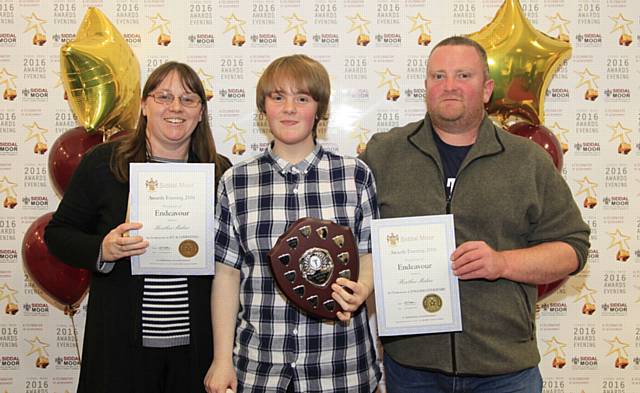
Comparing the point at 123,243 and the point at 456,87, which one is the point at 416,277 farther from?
the point at 123,243

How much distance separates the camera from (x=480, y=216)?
1.88 m

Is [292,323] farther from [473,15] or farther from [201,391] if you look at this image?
[473,15]

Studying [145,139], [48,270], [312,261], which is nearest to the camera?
[312,261]

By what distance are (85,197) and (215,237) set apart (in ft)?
1.57

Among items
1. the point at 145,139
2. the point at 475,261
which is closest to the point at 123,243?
the point at 145,139

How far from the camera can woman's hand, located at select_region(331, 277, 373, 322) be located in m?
1.66

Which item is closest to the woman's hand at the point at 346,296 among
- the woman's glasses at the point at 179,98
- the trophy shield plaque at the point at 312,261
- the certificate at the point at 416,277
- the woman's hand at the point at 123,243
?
the trophy shield plaque at the point at 312,261

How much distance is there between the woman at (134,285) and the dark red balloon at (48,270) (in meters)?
0.59

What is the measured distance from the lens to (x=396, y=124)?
9.59 feet

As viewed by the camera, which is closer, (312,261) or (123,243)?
(312,261)

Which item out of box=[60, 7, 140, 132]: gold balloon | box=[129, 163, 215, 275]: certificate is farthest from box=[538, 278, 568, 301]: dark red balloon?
box=[60, 7, 140, 132]: gold balloon

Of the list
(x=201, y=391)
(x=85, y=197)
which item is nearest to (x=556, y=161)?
(x=201, y=391)

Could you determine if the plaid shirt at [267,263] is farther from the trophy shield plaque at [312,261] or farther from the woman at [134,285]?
the woman at [134,285]

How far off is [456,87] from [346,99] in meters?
1.03
